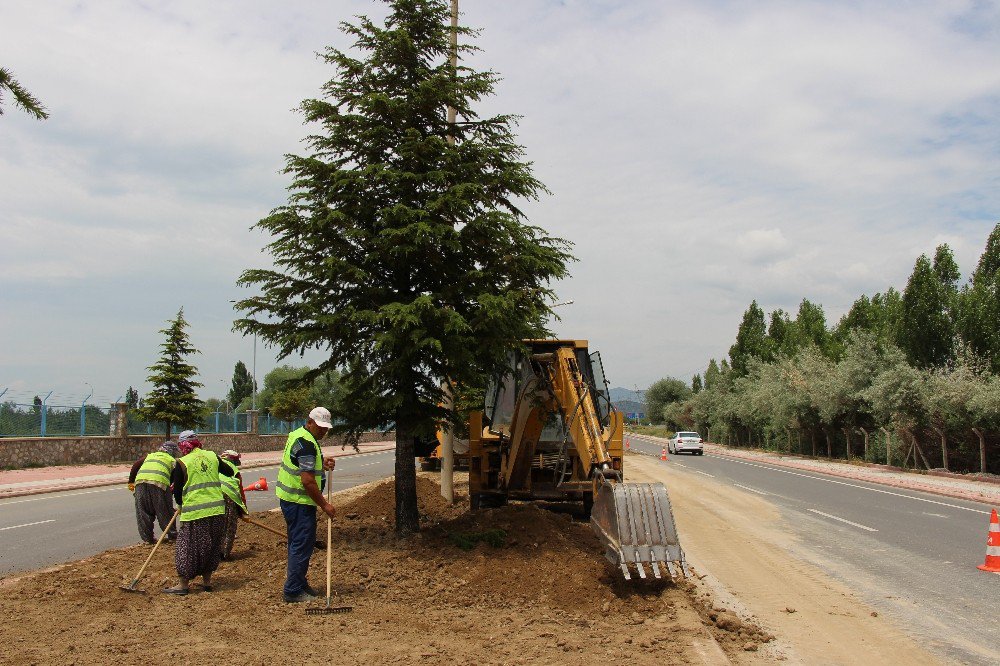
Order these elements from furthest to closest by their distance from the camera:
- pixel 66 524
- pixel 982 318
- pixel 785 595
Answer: pixel 982 318
pixel 66 524
pixel 785 595

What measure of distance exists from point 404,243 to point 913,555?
8.14 meters

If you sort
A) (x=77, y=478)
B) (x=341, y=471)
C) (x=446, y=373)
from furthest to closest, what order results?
(x=341, y=471), (x=77, y=478), (x=446, y=373)

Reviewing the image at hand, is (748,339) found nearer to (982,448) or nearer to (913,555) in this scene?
(982,448)

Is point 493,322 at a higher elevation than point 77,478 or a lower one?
higher

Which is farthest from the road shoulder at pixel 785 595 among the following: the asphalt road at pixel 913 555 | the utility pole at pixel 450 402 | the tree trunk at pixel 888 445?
the tree trunk at pixel 888 445

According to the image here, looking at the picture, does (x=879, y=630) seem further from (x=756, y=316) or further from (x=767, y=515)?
(x=756, y=316)

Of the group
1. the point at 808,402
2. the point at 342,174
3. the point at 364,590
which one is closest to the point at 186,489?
the point at 364,590

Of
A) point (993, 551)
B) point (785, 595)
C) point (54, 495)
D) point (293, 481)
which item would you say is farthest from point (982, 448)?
point (54, 495)

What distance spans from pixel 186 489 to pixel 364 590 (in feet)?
6.96

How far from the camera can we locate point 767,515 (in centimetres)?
1596

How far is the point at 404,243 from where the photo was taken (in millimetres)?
9508

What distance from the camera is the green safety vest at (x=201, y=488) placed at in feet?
26.1

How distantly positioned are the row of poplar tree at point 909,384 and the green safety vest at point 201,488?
26.8 metres

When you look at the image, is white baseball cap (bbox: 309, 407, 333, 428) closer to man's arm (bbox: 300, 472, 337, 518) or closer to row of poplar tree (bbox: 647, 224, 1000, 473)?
man's arm (bbox: 300, 472, 337, 518)
